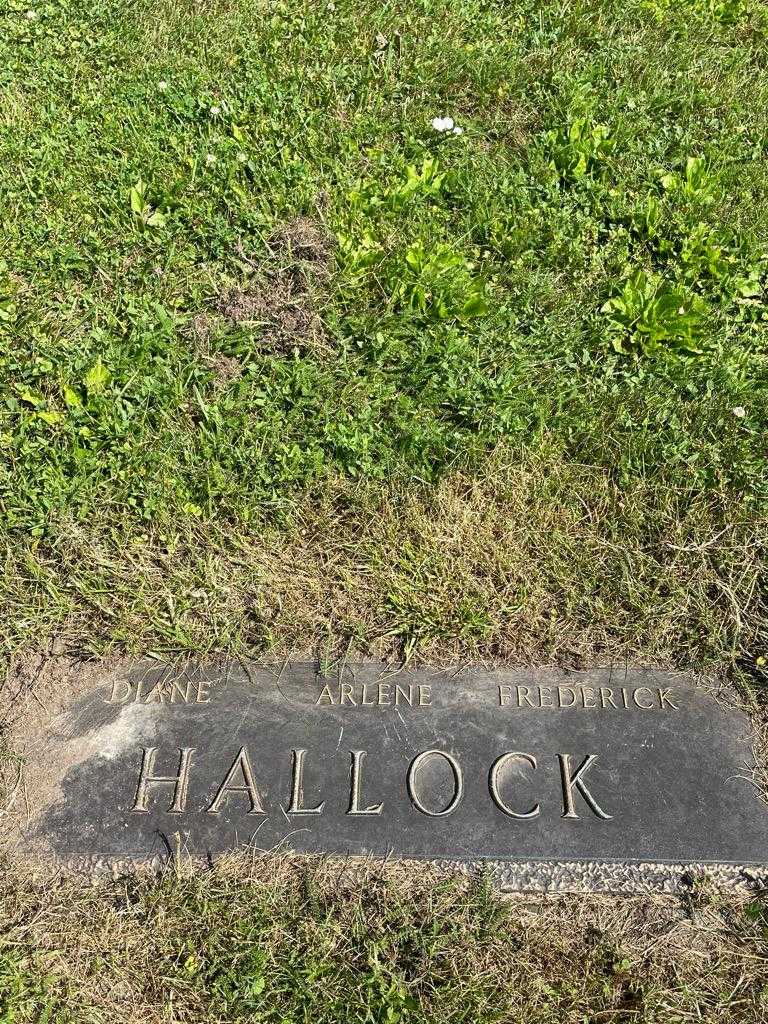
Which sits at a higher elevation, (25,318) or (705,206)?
(705,206)

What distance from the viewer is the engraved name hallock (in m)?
2.16

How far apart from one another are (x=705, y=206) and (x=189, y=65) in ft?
7.59

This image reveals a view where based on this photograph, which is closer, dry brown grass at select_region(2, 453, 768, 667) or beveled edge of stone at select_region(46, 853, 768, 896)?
beveled edge of stone at select_region(46, 853, 768, 896)

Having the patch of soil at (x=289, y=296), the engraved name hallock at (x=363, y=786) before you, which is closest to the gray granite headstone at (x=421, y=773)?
the engraved name hallock at (x=363, y=786)

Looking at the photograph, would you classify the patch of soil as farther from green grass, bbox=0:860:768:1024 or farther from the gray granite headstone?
green grass, bbox=0:860:768:1024

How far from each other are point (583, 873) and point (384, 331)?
1847 mm

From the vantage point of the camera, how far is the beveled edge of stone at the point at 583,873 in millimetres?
2066

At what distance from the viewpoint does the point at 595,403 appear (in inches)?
111

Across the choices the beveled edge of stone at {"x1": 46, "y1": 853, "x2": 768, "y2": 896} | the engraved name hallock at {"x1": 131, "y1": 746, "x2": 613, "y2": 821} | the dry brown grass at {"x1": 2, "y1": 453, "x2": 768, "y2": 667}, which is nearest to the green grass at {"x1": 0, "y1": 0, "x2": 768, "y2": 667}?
the dry brown grass at {"x1": 2, "y1": 453, "x2": 768, "y2": 667}

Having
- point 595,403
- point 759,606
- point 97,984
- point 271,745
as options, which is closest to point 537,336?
point 595,403

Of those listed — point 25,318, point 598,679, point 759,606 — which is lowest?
point 598,679

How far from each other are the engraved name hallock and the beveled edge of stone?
4.6 inches

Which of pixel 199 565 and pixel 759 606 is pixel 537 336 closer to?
pixel 759 606

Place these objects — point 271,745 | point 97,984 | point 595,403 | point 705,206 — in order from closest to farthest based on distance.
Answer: point 97,984 < point 271,745 < point 595,403 < point 705,206
